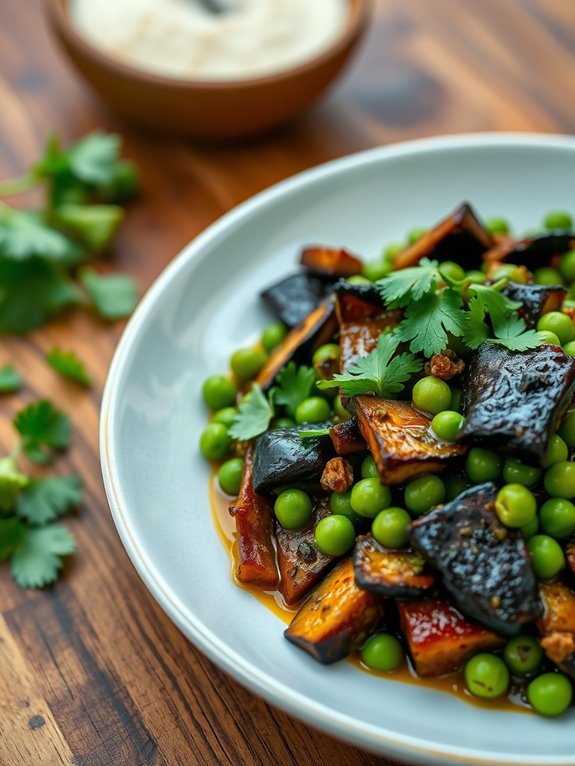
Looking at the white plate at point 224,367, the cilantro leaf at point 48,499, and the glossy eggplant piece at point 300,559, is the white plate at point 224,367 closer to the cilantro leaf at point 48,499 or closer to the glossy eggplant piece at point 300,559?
the glossy eggplant piece at point 300,559

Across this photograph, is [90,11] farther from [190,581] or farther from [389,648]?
[389,648]

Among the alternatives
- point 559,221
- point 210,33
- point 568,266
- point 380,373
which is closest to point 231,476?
point 380,373

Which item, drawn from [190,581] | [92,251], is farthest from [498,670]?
[92,251]

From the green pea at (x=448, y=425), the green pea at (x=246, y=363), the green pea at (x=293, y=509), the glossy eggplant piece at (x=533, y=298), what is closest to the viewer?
the green pea at (x=448, y=425)

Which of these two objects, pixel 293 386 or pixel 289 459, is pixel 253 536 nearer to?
pixel 289 459

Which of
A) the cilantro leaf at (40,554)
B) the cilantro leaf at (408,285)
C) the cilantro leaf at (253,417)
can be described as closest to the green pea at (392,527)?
the cilantro leaf at (253,417)

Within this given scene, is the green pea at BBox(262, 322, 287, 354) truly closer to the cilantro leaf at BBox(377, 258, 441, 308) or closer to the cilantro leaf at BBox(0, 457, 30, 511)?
the cilantro leaf at BBox(377, 258, 441, 308)

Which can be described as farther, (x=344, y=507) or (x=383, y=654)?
(x=344, y=507)

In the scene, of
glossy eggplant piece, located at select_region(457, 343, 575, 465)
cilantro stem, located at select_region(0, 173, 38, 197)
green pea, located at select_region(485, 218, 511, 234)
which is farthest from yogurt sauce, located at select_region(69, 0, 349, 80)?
glossy eggplant piece, located at select_region(457, 343, 575, 465)
